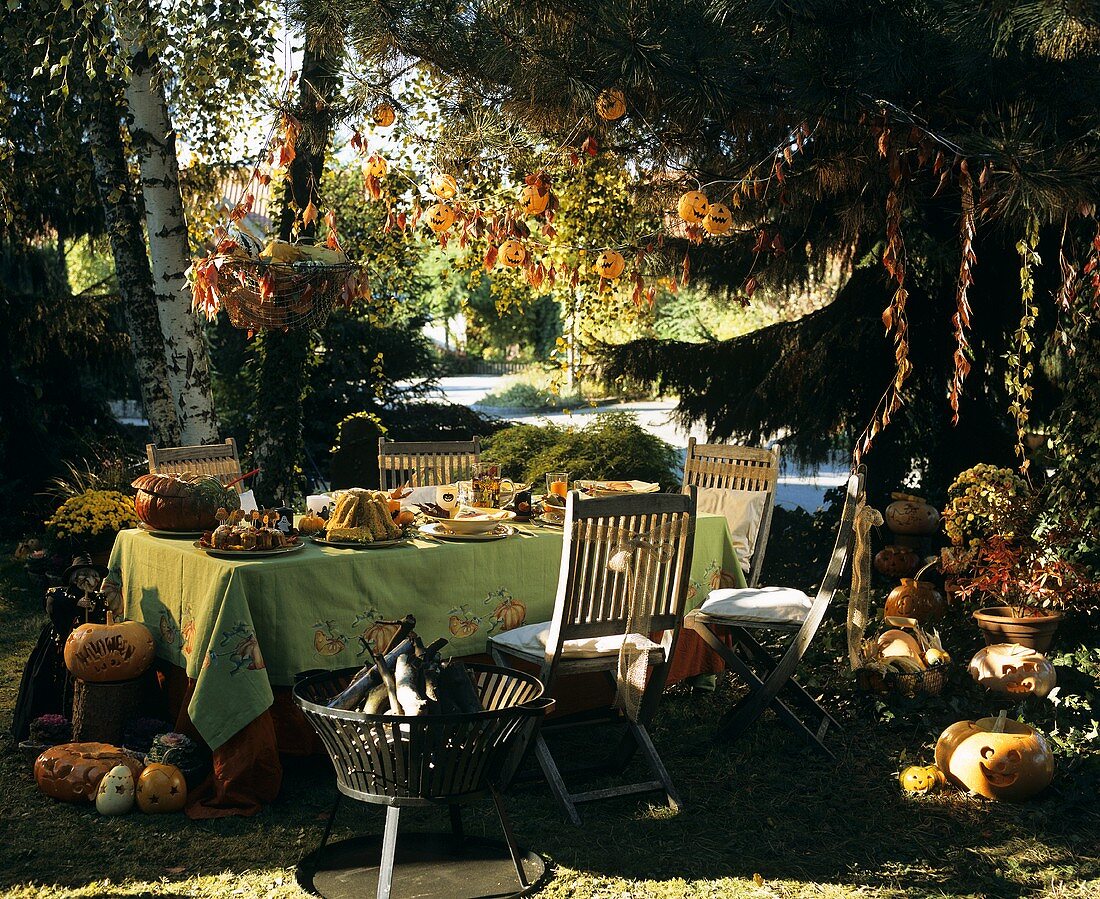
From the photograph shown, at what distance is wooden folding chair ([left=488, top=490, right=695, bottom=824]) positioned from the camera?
371 centimetres

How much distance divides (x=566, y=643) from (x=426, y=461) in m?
2.32

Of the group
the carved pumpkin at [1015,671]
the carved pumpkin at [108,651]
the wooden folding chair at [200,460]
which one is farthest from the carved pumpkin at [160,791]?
the carved pumpkin at [1015,671]

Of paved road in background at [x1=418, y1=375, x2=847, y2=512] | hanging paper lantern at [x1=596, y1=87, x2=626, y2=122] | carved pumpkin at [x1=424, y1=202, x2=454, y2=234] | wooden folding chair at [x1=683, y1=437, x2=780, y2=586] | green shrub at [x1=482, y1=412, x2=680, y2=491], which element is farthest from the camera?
paved road in background at [x1=418, y1=375, x2=847, y2=512]

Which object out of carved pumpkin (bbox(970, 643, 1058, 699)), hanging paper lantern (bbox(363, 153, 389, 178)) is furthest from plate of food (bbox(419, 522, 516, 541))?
carved pumpkin (bbox(970, 643, 1058, 699))

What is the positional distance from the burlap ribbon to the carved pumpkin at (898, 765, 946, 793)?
0.52 metres

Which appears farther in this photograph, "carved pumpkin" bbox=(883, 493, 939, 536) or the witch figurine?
"carved pumpkin" bbox=(883, 493, 939, 536)

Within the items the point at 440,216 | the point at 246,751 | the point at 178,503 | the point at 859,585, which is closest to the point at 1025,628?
the point at 859,585

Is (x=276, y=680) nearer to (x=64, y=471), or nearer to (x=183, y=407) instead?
(x=183, y=407)

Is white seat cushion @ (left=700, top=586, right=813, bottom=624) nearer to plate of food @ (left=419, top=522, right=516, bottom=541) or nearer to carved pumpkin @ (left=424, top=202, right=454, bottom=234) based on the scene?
plate of food @ (left=419, top=522, right=516, bottom=541)

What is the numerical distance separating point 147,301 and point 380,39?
12.1 ft

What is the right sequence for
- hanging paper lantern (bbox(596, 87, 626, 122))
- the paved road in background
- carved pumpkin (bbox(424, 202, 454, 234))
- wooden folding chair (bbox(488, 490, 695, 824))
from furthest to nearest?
the paved road in background → carved pumpkin (bbox(424, 202, 454, 234)) → hanging paper lantern (bbox(596, 87, 626, 122)) → wooden folding chair (bbox(488, 490, 695, 824))

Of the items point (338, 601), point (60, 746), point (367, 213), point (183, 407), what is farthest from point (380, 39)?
point (367, 213)

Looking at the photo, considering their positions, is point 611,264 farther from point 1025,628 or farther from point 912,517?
point 912,517

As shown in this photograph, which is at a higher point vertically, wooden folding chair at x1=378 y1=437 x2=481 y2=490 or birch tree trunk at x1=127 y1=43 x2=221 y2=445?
birch tree trunk at x1=127 y1=43 x2=221 y2=445
